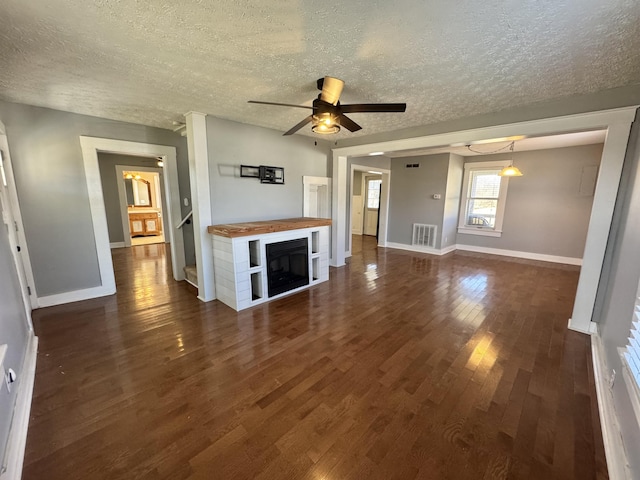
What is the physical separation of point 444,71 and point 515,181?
5.13m

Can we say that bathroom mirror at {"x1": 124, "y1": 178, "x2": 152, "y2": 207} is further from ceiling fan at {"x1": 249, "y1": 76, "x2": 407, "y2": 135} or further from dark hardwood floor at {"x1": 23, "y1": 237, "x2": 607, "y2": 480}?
ceiling fan at {"x1": 249, "y1": 76, "x2": 407, "y2": 135}

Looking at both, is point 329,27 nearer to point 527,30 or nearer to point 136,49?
point 527,30

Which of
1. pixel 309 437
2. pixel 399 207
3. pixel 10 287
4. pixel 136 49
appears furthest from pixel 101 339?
pixel 399 207

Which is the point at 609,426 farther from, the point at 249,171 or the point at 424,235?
the point at 424,235

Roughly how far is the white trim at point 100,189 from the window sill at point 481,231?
21.7 ft

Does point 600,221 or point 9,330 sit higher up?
point 600,221

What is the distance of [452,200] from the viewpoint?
20.9ft

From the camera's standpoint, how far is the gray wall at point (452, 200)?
611cm

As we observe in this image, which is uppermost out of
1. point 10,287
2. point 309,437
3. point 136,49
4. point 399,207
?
point 136,49

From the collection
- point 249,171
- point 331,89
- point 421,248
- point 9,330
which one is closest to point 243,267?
point 249,171

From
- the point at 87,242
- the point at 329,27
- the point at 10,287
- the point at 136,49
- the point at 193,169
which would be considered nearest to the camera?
the point at 329,27

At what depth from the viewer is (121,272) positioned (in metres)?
4.73

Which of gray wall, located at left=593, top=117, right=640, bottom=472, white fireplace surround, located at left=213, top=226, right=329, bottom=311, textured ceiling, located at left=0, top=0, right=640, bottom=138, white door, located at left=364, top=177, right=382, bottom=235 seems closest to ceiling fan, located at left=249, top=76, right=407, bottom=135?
textured ceiling, located at left=0, top=0, right=640, bottom=138

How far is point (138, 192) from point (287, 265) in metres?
8.20
